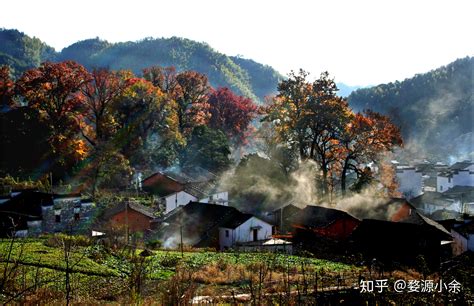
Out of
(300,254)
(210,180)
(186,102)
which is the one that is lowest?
(300,254)

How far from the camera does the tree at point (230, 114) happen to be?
168 ft

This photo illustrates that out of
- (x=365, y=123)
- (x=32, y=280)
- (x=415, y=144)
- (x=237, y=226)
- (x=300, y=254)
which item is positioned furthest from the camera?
(x=415, y=144)

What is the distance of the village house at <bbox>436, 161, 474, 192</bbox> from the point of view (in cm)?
5153

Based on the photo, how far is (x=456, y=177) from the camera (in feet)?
170

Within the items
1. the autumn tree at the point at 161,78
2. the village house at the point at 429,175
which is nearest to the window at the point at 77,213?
the autumn tree at the point at 161,78

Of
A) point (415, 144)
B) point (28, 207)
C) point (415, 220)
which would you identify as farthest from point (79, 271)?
point (415, 144)

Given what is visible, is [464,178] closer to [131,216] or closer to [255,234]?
[255,234]

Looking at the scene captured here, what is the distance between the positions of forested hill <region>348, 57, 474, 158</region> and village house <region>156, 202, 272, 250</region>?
2499 inches

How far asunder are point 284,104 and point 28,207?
17634 mm

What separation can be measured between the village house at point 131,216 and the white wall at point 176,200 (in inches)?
139

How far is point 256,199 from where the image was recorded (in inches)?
1485

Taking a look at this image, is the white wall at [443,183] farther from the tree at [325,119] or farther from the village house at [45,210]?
the village house at [45,210]

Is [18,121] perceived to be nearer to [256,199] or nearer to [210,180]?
[210,180]

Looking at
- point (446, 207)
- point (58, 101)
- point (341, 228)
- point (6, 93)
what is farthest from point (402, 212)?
point (6, 93)
